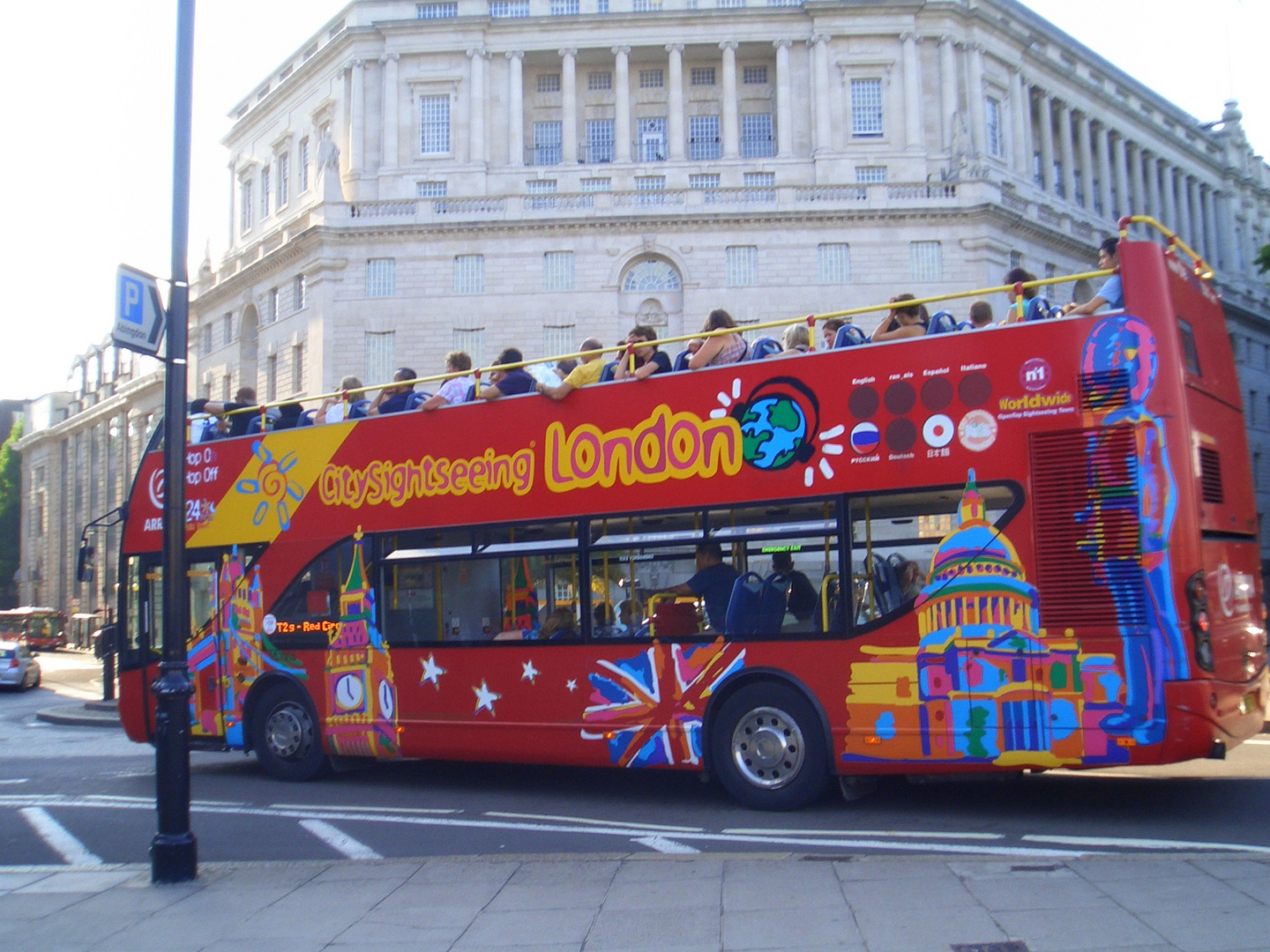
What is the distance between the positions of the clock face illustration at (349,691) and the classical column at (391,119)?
164 ft

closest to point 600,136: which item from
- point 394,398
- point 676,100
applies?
point 676,100

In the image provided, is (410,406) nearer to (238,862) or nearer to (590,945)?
(238,862)

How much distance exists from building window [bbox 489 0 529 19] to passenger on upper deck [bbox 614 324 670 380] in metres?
55.5

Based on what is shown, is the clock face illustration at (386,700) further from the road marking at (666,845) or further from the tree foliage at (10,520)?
the tree foliage at (10,520)

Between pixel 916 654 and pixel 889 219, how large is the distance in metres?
43.2

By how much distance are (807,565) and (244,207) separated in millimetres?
66593

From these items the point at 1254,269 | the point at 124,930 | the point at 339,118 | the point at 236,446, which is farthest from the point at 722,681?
the point at 1254,269

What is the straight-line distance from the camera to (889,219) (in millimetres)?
49000

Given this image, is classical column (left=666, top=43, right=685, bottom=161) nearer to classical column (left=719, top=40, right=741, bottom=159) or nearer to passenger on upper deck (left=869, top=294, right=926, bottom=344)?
classical column (left=719, top=40, right=741, bottom=159)

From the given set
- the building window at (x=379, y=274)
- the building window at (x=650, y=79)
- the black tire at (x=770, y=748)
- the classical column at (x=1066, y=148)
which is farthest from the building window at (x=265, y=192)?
the black tire at (x=770, y=748)

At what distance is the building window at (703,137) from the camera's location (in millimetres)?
60500

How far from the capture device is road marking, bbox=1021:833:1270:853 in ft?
23.1

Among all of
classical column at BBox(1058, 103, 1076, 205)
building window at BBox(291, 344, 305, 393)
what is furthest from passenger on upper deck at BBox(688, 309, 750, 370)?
classical column at BBox(1058, 103, 1076, 205)

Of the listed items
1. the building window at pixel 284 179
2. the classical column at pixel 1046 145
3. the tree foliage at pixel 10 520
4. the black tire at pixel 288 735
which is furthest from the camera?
the tree foliage at pixel 10 520
